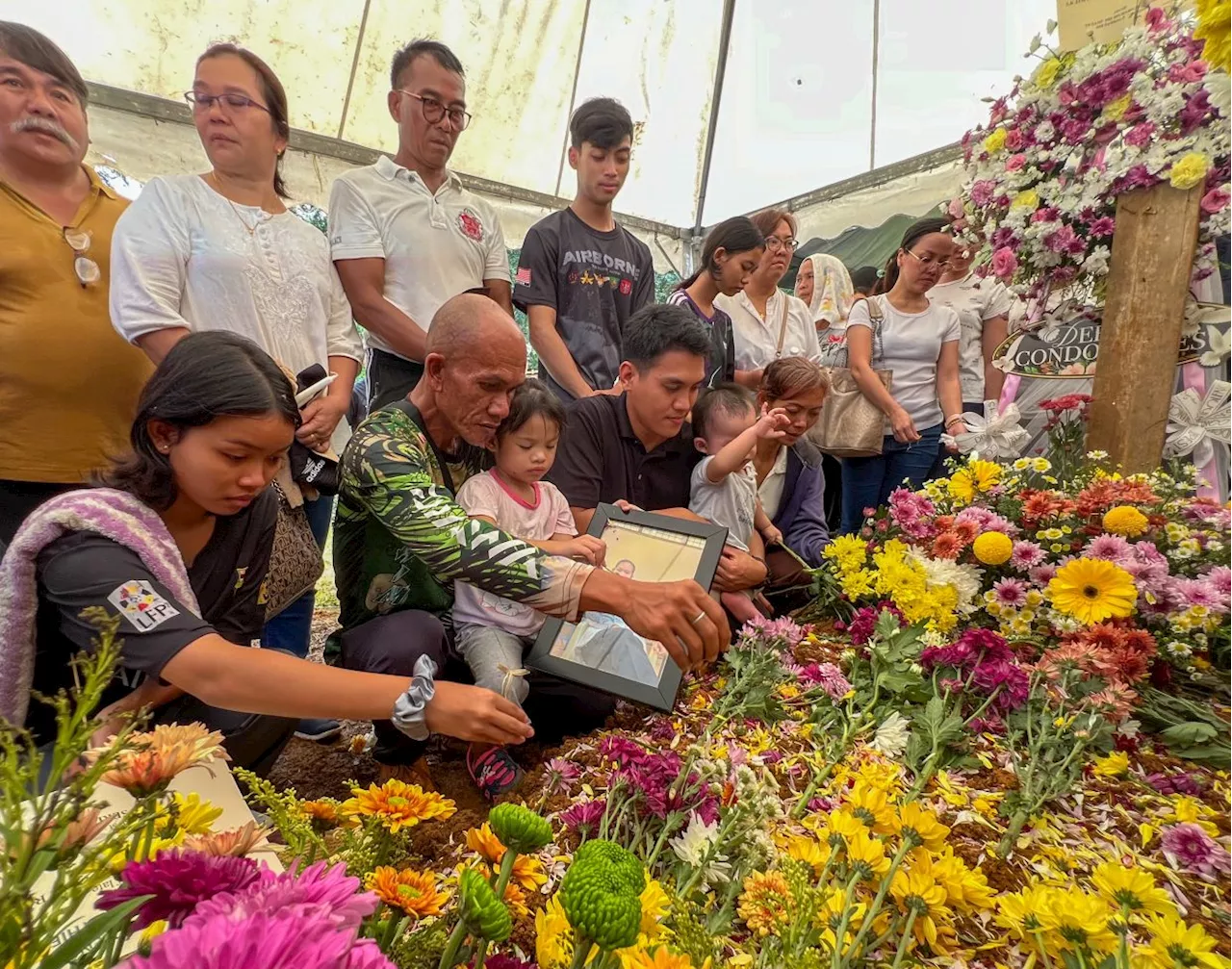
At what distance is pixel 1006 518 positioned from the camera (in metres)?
1.99

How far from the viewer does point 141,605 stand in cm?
113

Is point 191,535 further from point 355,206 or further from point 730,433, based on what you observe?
point 730,433

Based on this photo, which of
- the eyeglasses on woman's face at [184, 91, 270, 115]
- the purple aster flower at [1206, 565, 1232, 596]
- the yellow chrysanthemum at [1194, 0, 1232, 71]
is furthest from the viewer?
the eyeglasses on woman's face at [184, 91, 270, 115]

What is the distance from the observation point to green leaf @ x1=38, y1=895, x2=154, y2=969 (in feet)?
1.14

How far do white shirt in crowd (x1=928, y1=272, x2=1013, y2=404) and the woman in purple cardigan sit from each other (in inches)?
42.1

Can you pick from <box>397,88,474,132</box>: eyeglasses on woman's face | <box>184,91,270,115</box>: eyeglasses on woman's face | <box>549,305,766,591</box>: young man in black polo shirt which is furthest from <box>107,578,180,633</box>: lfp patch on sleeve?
<box>397,88,474,132</box>: eyeglasses on woman's face

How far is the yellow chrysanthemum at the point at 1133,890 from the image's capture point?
2.30 ft

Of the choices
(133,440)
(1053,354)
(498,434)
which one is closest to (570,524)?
(498,434)

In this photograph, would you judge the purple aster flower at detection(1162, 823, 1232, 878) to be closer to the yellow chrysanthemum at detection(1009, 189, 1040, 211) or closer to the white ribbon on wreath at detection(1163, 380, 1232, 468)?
the white ribbon on wreath at detection(1163, 380, 1232, 468)

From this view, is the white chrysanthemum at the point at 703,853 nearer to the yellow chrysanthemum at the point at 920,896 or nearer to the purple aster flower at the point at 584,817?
the purple aster flower at the point at 584,817

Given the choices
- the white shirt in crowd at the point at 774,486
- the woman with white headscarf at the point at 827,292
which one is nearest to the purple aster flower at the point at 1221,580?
the white shirt in crowd at the point at 774,486

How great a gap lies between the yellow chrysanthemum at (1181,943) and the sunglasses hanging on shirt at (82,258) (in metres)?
2.49

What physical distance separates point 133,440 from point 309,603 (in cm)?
112

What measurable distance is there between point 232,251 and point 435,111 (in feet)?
2.96
